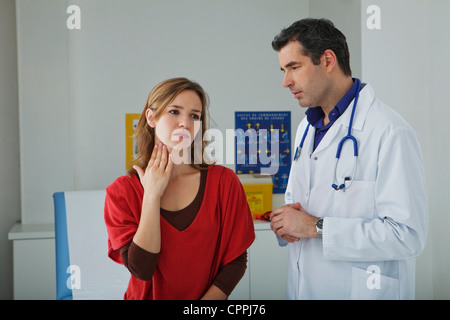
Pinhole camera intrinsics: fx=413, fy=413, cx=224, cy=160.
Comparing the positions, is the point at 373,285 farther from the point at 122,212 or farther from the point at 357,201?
the point at 122,212

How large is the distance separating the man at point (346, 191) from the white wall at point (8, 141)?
210 centimetres

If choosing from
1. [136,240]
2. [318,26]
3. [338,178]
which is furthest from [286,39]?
[136,240]

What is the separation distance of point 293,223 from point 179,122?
1.71ft

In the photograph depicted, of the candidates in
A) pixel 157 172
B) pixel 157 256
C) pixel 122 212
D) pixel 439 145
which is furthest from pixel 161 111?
pixel 439 145

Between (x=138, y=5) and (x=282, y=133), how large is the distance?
1401 mm

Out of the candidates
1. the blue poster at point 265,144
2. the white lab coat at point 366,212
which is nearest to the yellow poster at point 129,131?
the blue poster at point 265,144

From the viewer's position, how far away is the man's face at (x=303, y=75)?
1462mm

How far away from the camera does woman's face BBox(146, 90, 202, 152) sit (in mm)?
1274

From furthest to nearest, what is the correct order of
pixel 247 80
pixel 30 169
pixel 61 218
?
pixel 247 80 → pixel 30 169 → pixel 61 218

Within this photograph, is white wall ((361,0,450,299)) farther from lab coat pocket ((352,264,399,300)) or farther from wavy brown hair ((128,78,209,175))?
wavy brown hair ((128,78,209,175))

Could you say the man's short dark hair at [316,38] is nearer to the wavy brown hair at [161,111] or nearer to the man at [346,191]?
the man at [346,191]

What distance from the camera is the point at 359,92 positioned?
1506mm
